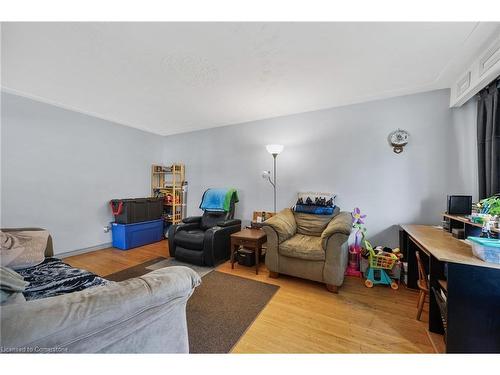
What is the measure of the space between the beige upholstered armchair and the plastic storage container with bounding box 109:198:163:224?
2.50 meters

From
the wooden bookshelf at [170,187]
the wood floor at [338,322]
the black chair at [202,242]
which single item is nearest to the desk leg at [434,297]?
the wood floor at [338,322]

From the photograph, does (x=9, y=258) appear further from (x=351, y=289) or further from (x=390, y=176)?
(x=390, y=176)

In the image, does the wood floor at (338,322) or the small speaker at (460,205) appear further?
the small speaker at (460,205)

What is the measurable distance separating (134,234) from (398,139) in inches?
170

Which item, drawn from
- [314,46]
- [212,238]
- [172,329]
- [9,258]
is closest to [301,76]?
[314,46]

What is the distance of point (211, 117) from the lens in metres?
3.37

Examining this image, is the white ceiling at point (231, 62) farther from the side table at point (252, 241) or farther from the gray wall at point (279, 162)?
the side table at point (252, 241)

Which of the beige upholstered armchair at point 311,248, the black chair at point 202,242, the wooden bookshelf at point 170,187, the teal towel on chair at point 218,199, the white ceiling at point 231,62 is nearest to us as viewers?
the white ceiling at point 231,62

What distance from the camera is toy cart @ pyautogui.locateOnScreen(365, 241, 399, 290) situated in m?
2.21

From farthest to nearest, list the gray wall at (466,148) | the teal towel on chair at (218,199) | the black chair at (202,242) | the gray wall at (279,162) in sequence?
the teal towel on chair at (218,199) → the black chair at (202,242) → the gray wall at (279,162) → the gray wall at (466,148)

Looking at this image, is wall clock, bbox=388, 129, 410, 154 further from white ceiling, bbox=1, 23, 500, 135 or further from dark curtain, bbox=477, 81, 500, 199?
dark curtain, bbox=477, 81, 500, 199

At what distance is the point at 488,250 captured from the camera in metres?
1.19

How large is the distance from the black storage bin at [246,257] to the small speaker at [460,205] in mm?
2177

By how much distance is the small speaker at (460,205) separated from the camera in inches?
73.7
